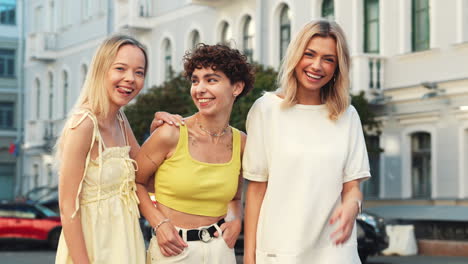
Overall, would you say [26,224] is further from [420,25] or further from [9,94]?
[9,94]

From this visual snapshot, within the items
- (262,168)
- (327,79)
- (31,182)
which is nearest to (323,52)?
(327,79)

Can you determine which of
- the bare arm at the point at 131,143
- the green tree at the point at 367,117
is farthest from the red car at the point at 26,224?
the bare arm at the point at 131,143

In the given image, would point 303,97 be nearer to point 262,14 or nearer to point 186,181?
point 186,181

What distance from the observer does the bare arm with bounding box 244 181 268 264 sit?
5262mm

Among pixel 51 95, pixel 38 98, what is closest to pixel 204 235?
pixel 51 95

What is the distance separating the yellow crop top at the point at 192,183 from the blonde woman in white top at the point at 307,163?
103mm

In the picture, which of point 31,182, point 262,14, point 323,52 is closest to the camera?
point 323,52

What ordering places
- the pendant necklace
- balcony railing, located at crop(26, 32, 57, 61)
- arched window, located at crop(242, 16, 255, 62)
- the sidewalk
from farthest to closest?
balcony railing, located at crop(26, 32, 57, 61), arched window, located at crop(242, 16, 255, 62), the sidewalk, the pendant necklace

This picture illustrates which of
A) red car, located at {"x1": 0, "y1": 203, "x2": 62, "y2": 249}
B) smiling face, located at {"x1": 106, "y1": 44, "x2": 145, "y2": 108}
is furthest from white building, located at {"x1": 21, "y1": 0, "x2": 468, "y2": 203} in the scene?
smiling face, located at {"x1": 106, "y1": 44, "x2": 145, "y2": 108}

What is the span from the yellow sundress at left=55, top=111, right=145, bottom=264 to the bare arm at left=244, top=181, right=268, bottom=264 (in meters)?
0.55

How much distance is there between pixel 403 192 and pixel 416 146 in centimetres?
114

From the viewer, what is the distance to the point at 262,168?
5.25 m

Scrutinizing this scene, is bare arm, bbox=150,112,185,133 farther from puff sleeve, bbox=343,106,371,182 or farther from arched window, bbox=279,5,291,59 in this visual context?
arched window, bbox=279,5,291,59

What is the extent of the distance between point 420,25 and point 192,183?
68.1 ft
